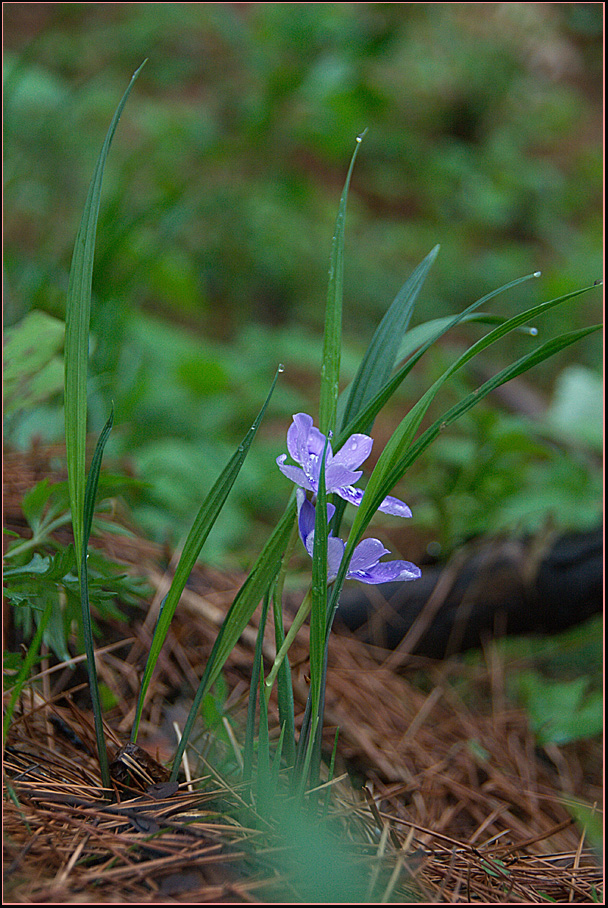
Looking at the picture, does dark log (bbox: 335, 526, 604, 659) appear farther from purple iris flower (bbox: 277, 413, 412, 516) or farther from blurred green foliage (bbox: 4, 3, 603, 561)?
purple iris flower (bbox: 277, 413, 412, 516)

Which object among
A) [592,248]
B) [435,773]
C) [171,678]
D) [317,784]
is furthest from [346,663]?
[592,248]

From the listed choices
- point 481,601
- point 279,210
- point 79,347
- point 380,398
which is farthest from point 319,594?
point 279,210

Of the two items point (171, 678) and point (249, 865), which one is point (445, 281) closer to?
point (171, 678)

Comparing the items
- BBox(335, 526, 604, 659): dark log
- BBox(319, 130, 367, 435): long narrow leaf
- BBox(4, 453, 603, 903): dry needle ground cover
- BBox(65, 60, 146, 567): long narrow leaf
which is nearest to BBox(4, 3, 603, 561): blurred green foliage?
BBox(335, 526, 604, 659): dark log

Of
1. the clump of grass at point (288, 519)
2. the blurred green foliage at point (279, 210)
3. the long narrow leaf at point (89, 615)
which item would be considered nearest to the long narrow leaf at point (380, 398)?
the clump of grass at point (288, 519)

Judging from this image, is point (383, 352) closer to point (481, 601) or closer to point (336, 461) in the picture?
point (336, 461)

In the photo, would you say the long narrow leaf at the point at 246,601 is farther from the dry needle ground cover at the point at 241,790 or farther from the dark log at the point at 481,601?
the dark log at the point at 481,601
